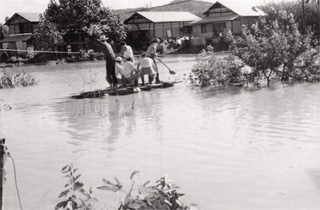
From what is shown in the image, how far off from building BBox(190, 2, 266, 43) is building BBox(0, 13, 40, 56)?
737 inches

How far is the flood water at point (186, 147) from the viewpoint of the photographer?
5.91 meters

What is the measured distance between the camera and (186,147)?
8.17m

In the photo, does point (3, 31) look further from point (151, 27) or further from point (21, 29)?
point (151, 27)

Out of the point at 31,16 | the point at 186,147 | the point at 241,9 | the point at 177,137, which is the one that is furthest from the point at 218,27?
the point at 186,147

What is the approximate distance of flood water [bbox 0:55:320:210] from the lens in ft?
19.4

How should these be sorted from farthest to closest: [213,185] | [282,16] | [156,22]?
[156,22], [282,16], [213,185]

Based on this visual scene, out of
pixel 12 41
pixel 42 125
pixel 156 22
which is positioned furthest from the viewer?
pixel 12 41

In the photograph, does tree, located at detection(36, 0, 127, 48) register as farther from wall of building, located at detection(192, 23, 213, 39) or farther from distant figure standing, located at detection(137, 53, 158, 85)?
distant figure standing, located at detection(137, 53, 158, 85)

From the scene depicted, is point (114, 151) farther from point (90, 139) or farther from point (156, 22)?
point (156, 22)

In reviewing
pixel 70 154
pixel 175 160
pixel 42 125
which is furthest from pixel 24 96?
pixel 175 160

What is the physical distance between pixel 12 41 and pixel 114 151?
54.3 m

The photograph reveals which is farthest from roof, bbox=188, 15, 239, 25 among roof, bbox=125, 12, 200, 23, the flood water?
the flood water

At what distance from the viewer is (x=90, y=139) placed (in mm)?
9406

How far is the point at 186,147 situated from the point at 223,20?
44.9 m
